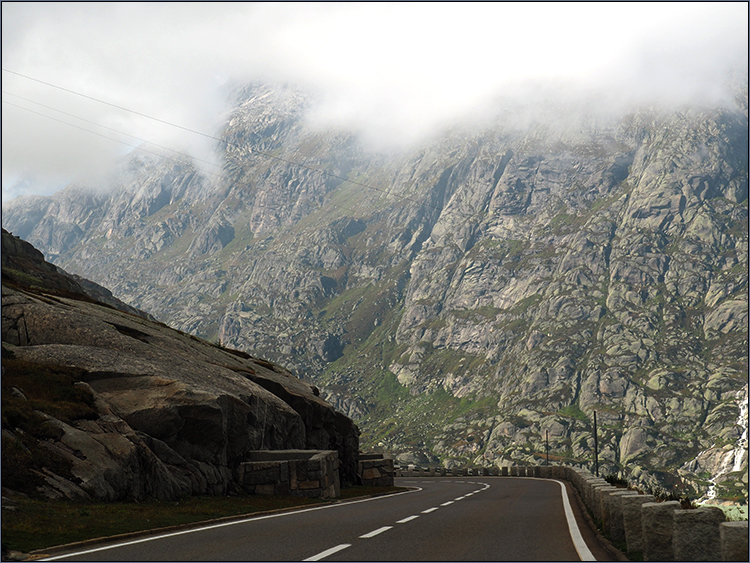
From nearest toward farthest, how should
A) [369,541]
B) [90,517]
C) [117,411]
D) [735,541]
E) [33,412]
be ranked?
1. [735,541]
2. [369,541]
3. [90,517]
4. [33,412]
5. [117,411]

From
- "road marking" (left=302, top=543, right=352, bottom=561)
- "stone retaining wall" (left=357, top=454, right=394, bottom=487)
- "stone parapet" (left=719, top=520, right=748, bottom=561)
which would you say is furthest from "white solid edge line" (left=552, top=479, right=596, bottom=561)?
"stone retaining wall" (left=357, top=454, right=394, bottom=487)

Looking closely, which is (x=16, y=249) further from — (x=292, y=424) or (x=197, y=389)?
(x=197, y=389)

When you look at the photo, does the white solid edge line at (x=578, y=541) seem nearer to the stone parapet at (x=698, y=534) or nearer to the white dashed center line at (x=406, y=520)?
the stone parapet at (x=698, y=534)

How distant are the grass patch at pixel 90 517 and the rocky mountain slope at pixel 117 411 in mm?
1254

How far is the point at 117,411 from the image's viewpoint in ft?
85.8

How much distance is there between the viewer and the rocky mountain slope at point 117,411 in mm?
20812

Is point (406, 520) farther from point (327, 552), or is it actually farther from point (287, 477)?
point (287, 477)

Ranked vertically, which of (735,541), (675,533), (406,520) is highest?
(735,541)

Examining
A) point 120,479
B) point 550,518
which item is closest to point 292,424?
point 120,479

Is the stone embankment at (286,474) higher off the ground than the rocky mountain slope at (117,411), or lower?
lower

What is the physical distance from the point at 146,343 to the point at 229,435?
8074 mm

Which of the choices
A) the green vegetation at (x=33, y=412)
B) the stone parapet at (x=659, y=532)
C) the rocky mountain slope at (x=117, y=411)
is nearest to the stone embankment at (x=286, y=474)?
the rocky mountain slope at (x=117, y=411)

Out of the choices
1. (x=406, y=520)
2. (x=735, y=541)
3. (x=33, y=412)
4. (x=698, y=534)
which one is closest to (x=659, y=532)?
(x=698, y=534)

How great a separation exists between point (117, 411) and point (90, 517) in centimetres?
951
